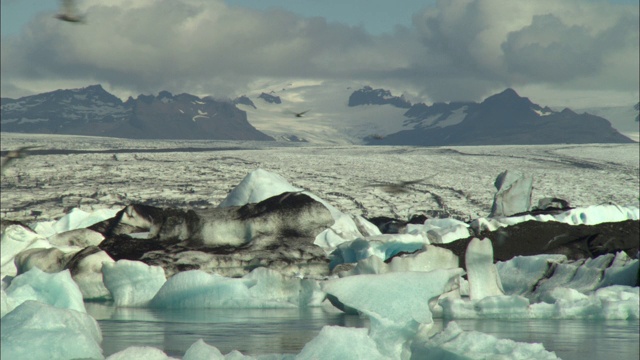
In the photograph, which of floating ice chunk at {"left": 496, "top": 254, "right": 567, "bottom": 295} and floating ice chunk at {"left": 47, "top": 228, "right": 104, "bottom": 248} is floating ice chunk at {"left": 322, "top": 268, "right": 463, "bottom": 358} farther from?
floating ice chunk at {"left": 47, "top": 228, "right": 104, "bottom": 248}

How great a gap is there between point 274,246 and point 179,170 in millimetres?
24235

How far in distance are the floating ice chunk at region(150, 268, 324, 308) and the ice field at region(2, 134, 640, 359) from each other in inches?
0.6

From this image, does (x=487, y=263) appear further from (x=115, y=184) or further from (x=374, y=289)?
(x=115, y=184)

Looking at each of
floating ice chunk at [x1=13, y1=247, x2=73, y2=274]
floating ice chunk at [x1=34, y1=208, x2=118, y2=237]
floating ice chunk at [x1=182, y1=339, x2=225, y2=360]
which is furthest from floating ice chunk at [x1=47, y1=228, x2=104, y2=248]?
floating ice chunk at [x1=182, y1=339, x2=225, y2=360]

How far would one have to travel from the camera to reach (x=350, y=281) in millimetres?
6383

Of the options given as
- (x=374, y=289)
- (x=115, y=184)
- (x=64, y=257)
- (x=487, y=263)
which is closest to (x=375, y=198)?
(x=115, y=184)

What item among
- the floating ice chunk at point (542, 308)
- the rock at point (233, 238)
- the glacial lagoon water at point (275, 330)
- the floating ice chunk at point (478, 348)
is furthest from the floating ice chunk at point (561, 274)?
the floating ice chunk at point (478, 348)

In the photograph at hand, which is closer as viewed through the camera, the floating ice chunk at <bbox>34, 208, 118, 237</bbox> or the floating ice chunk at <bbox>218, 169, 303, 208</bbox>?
the floating ice chunk at <bbox>218, 169, 303, 208</bbox>

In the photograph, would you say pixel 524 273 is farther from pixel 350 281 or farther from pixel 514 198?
pixel 514 198

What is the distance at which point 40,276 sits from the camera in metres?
8.99

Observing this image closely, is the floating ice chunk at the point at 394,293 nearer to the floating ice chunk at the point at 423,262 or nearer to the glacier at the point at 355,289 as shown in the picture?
the glacier at the point at 355,289

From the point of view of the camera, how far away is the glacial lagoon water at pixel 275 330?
734 centimetres

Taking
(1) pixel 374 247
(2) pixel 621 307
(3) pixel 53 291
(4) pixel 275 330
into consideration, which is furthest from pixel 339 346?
(1) pixel 374 247

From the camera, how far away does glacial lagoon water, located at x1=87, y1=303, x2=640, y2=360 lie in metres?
7.34
